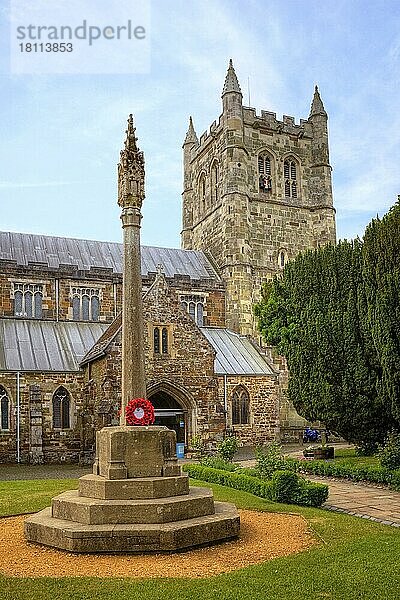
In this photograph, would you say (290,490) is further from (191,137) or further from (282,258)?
(191,137)

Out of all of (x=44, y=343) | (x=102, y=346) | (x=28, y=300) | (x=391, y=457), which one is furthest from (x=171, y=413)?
(x=391, y=457)

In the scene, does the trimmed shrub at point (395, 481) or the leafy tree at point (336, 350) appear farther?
the leafy tree at point (336, 350)

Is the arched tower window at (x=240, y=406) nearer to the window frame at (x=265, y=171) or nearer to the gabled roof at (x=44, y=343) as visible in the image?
the gabled roof at (x=44, y=343)

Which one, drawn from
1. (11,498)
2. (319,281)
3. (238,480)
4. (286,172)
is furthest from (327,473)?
(286,172)

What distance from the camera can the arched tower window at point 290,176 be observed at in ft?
156

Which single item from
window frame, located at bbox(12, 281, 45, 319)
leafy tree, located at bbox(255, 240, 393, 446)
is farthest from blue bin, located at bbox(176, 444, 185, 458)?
window frame, located at bbox(12, 281, 45, 319)

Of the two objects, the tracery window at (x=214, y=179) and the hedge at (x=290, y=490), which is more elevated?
the tracery window at (x=214, y=179)

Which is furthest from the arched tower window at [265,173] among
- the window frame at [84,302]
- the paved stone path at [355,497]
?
the paved stone path at [355,497]

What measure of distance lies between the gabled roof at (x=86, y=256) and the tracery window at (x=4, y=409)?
9.73m

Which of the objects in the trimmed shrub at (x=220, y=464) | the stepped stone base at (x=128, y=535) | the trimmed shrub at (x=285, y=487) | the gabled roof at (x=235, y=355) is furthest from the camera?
the gabled roof at (x=235, y=355)

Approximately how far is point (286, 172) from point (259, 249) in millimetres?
7160

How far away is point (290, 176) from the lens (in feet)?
157

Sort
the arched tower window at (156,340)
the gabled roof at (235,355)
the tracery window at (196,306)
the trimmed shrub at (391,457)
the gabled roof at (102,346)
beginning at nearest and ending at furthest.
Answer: the trimmed shrub at (391,457) → the gabled roof at (102,346) → the arched tower window at (156,340) → the gabled roof at (235,355) → the tracery window at (196,306)

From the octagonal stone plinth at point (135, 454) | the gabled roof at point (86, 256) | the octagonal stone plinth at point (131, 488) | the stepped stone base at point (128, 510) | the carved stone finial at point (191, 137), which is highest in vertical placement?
the carved stone finial at point (191, 137)
